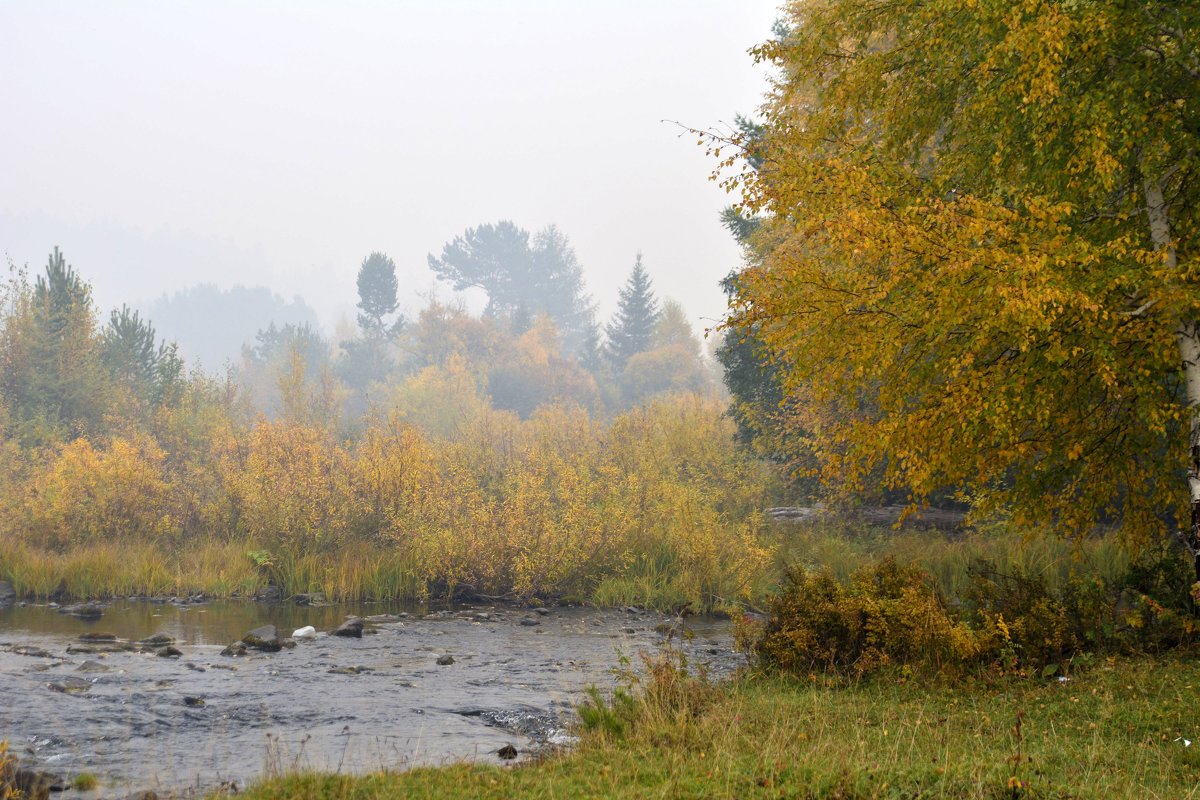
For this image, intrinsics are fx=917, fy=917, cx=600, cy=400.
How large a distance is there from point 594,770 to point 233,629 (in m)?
11.7

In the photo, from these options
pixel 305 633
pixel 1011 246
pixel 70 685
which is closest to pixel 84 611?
pixel 305 633

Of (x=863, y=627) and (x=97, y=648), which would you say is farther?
(x=97, y=648)

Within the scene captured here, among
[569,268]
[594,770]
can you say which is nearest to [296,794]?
[594,770]

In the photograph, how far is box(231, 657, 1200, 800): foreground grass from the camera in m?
6.11

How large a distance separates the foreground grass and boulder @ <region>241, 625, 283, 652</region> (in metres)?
8.02

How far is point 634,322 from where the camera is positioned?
269ft

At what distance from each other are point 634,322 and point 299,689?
71445 millimetres

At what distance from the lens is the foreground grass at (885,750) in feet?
20.0

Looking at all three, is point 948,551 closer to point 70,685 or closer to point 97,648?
point 97,648

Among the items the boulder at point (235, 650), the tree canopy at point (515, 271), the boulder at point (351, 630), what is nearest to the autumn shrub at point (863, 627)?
the boulder at point (351, 630)

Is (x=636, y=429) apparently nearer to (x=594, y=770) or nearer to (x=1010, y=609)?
(x=1010, y=609)

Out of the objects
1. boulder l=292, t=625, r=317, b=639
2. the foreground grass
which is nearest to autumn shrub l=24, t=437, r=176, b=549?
boulder l=292, t=625, r=317, b=639

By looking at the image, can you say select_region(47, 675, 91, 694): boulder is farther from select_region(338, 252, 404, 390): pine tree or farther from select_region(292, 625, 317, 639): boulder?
select_region(338, 252, 404, 390): pine tree

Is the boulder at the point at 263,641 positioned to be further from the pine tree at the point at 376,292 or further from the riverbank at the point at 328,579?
the pine tree at the point at 376,292
